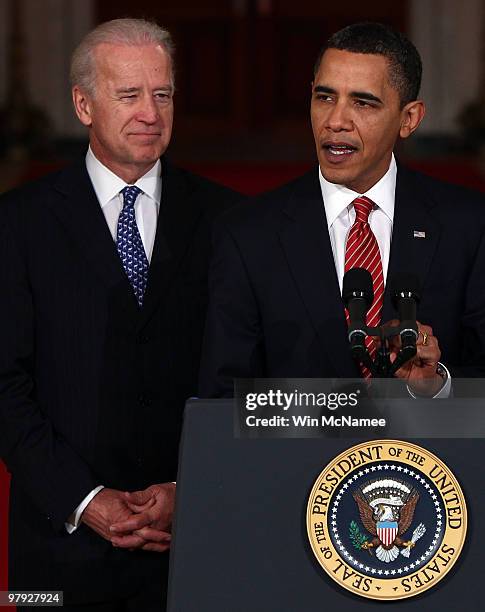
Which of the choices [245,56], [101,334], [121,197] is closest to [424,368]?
[101,334]

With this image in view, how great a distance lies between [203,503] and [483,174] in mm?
6386

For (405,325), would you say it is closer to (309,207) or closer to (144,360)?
(309,207)

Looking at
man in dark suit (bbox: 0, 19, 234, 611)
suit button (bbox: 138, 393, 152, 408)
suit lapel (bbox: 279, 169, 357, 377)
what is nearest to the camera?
suit lapel (bbox: 279, 169, 357, 377)

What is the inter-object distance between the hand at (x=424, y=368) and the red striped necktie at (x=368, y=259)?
0.24 metres

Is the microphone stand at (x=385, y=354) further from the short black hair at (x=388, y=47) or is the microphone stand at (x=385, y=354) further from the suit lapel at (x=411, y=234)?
the short black hair at (x=388, y=47)

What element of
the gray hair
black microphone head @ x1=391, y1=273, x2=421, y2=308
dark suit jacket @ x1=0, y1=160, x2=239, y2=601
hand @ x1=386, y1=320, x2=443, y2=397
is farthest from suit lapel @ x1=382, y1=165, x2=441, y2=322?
the gray hair

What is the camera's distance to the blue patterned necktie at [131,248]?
8.68 feet

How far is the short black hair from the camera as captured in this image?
246 cm

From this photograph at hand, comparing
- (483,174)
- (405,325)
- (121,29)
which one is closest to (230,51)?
(483,174)

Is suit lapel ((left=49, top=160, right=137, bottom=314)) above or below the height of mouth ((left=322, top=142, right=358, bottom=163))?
below

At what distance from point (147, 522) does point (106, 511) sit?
0.26ft

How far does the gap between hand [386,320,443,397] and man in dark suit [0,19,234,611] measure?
0.60 metres

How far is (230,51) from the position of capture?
1027cm

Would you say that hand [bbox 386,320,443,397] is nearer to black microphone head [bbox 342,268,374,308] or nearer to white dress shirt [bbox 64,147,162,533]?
black microphone head [bbox 342,268,374,308]
